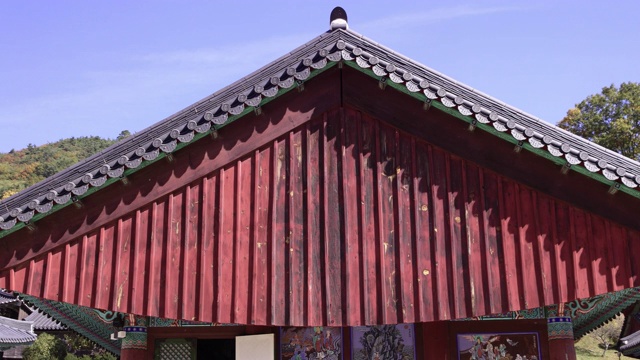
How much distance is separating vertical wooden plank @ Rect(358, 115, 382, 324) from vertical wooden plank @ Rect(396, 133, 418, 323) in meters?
0.33

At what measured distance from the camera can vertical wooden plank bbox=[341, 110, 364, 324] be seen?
978 cm

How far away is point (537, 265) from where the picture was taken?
961 centimetres

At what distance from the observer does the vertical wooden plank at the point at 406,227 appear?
971 cm

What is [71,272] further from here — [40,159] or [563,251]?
[40,159]

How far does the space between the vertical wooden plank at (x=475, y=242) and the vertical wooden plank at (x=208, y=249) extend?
12.1 ft

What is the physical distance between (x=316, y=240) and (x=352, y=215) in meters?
0.65

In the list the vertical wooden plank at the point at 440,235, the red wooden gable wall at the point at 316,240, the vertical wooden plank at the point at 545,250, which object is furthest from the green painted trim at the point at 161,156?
the vertical wooden plank at the point at 545,250

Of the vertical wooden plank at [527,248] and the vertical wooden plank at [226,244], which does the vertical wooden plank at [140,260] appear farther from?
the vertical wooden plank at [527,248]

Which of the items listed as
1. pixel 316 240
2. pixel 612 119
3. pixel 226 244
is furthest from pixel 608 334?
pixel 226 244

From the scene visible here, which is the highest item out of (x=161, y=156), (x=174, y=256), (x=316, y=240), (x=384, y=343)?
(x=161, y=156)

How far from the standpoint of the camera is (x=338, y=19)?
431 inches

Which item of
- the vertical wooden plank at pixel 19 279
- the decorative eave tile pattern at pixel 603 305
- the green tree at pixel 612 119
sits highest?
the green tree at pixel 612 119

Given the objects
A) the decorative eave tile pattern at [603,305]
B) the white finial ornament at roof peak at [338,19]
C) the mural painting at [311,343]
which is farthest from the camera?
the mural painting at [311,343]

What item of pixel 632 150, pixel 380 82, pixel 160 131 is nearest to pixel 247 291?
pixel 160 131
